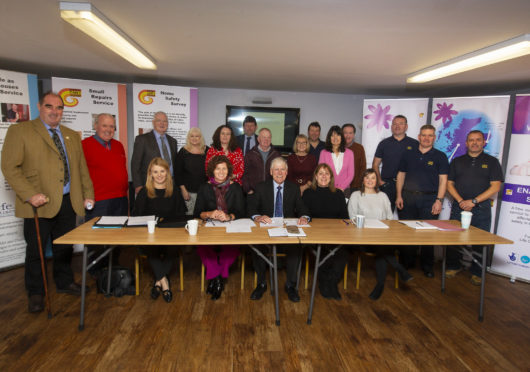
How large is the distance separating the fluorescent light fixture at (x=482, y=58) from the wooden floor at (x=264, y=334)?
7.84 feet

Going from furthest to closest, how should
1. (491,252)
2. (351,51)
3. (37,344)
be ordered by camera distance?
(491,252) < (351,51) < (37,344)

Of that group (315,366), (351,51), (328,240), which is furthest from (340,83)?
(315,366)

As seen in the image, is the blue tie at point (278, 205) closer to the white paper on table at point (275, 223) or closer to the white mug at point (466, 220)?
the white paper on table at point (275, 223)

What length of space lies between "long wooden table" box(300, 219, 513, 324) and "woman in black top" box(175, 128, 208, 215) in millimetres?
1659

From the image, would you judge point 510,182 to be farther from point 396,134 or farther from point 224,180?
point 224,180

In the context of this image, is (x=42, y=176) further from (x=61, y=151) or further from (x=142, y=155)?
(x=142, y=155)

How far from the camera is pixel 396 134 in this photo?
416cm

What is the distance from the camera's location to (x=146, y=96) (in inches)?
179

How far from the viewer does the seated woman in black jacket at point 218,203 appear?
3.02m

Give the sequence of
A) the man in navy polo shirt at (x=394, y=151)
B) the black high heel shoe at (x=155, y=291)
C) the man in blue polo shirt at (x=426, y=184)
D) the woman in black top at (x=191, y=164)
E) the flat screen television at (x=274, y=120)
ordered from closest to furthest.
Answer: the black high heel shoe at (x=155, y=291), the man in blue polo shirt at (x=426, y=184), the woman in black top at (x=191, y=164), the man in navy polo shirt at (x=394, y=151), the flat screen television at (x=274, y=120)

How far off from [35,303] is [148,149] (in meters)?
2.03

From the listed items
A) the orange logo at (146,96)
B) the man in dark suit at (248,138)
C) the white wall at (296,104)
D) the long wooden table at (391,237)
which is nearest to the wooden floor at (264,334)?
the long wooden table at (391,237)

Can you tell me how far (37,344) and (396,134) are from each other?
174 inches

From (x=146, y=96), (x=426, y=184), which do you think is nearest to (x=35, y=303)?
(x=146, y=96)
